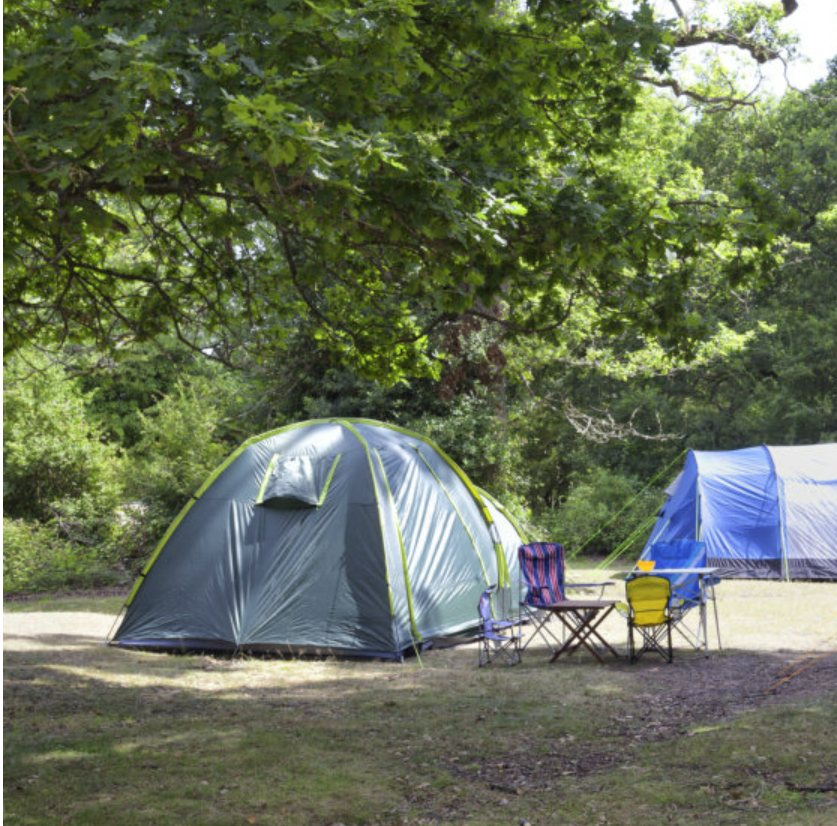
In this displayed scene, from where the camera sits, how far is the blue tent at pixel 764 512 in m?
14.2

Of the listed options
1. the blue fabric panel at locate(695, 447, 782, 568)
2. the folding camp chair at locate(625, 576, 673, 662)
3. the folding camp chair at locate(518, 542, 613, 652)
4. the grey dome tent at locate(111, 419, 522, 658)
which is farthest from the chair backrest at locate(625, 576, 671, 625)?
the blue fabric panel at locate(695, 447, 782, 568)

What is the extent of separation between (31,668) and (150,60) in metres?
5.57

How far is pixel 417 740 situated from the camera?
5676mm

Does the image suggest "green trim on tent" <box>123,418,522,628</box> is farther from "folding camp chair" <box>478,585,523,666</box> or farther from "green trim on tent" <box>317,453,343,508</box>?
"folding camp chair" <box>478,585,523,666</box>

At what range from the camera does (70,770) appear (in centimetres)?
502

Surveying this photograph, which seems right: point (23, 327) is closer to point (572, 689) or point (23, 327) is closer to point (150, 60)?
point (150, 60)

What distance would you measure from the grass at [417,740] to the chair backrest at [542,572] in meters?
0.84

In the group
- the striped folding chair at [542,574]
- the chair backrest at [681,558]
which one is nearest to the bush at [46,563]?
the striped folding chair at [542,574]

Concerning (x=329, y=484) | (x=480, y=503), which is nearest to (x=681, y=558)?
(x=480, y=503)

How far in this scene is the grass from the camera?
4.37 metres

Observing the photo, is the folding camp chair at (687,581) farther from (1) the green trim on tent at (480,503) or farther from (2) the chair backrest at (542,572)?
(1) the green trim on tent at (480,503)

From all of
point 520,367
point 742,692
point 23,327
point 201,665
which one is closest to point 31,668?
point 201,665

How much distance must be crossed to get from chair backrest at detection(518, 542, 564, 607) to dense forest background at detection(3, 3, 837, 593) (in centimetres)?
214

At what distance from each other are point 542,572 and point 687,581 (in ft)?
4.38
